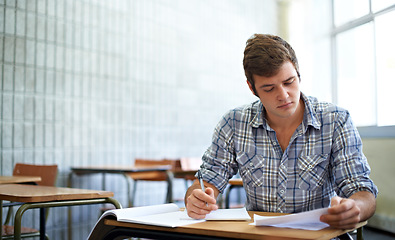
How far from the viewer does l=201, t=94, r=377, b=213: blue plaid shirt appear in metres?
1.31

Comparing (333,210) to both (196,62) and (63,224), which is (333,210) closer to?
(63,224)

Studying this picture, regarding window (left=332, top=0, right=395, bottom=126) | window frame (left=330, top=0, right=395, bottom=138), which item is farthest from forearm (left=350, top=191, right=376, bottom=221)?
window (left=332, top=0, right=395, bottom=126)

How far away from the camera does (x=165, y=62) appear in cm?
506

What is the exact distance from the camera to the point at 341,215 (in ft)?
2.93

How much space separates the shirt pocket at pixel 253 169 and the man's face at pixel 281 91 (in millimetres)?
164

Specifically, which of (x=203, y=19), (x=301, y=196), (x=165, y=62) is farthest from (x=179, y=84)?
(x=301, y=196)

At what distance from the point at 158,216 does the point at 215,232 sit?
0.82 ft

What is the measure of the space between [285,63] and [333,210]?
52cm

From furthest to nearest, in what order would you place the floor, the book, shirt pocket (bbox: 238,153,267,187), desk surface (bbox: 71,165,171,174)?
the floor
desk surface (bbox: 71,165,171,174)
shirt pocket (bbox: 238,153,267,187)
the book

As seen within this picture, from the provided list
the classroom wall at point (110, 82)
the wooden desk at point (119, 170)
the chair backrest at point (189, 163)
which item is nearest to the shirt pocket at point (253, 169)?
the wooden desk at point (119, 170)

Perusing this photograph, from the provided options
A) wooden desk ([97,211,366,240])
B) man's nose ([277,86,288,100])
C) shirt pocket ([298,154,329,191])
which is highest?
man's nose ([277,86,288,100])

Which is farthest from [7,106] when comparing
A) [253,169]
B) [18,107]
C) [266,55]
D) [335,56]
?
[335,56]

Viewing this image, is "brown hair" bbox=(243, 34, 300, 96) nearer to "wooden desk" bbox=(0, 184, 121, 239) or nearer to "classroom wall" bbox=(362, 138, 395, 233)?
"wooden desk" bbox=(0, 184, 121, 239)

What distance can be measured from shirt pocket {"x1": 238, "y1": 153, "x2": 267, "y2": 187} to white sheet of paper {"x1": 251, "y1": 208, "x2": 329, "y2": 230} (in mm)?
411
